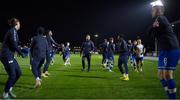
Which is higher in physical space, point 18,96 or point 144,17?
point 144,17

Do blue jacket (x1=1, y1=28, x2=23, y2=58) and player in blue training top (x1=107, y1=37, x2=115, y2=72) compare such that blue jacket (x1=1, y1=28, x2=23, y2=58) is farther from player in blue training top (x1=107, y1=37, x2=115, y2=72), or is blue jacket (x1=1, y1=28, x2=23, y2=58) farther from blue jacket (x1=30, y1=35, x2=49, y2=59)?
player in blue training top (x1=107, y1=37, x2=115, y2=72)

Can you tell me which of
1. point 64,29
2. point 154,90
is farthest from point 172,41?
point 64,29

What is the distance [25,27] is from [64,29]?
13.0m

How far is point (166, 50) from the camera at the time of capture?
9766 mm

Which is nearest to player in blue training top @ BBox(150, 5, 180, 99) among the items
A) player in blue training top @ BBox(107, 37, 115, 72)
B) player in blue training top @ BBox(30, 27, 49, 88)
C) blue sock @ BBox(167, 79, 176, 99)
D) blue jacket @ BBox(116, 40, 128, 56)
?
blue sock @ BBox(167, 79, 176, 99)

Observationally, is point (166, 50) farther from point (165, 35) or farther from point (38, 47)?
point (38, 47)

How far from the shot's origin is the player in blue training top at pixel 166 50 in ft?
31.8

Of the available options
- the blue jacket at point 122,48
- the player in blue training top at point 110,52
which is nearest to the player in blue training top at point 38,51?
the blue jacket at point 122,48

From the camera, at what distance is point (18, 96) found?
1250 cm

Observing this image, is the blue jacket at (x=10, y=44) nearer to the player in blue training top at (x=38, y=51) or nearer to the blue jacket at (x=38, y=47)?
the player in blue training top at (x=38, y=51)

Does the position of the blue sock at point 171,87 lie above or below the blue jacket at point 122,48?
below

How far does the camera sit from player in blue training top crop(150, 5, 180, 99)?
9688mm

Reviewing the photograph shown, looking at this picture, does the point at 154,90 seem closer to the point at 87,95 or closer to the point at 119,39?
the point at 87,95

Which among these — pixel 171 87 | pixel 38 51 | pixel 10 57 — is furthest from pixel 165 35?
pixel 38 51
